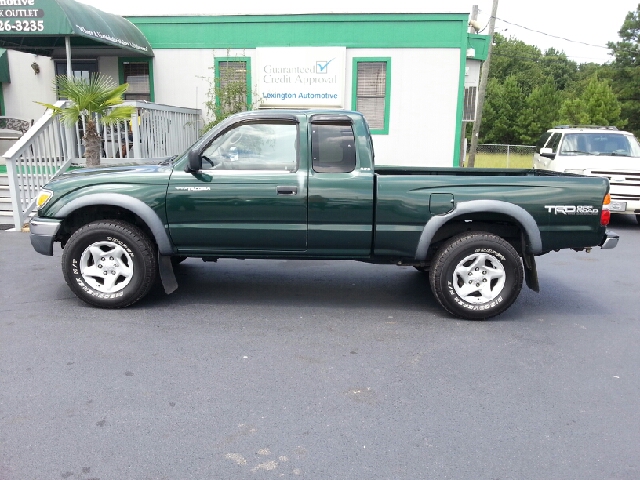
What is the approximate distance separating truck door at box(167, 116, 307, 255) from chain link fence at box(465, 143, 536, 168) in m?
22.1

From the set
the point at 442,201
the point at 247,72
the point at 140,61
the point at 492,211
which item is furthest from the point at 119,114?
the point at 492,211

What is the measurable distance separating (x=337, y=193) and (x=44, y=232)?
9.16 feet

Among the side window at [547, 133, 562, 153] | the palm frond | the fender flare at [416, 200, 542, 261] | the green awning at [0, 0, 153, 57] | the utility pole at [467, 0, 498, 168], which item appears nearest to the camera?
the fender flare at [416, 200, 542, 261]

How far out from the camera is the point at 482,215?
16.7ft

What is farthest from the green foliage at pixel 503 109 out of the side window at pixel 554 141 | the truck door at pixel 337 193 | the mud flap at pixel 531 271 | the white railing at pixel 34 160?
the truck door at pixel 337 193

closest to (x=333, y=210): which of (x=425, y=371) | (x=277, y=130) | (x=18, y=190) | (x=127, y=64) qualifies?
(x=277, y=130)

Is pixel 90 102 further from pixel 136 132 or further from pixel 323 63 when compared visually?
pixel 323 63

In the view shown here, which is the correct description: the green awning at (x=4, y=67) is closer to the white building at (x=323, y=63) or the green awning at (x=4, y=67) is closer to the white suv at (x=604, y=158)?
the white building at (x=323, y=63)

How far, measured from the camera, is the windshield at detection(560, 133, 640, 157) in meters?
11.3

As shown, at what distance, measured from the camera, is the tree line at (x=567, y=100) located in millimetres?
36906

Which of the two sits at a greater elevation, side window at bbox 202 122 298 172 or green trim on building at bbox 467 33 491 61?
green trim on building at bbox 467 33 491 61

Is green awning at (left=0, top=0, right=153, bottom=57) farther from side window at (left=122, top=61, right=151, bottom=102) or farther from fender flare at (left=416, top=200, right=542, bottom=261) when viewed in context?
fender flare at (left=416, top=200, right=542, bottom=261)

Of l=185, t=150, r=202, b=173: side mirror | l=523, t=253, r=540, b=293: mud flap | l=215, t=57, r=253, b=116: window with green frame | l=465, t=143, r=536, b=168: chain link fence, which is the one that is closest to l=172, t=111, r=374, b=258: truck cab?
l=185, t=150, r=202, b=173: side mirror

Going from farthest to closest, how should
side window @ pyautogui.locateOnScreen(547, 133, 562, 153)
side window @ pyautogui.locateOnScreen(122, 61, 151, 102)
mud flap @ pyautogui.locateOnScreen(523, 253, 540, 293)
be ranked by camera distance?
side window @ pyautogui.locateOnScreen(122, 61, 151, 102), side window @ pyautogui.locateOnScreen(547, 133, 562, 153), mud flap @ pyautogui.locateOnScreen(523, 253, 540, 293)
